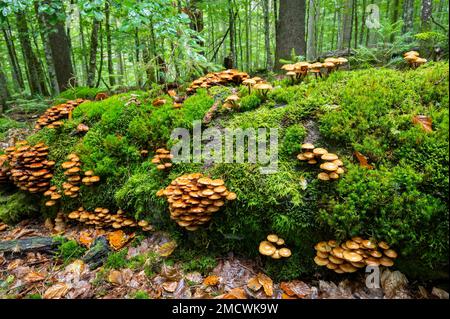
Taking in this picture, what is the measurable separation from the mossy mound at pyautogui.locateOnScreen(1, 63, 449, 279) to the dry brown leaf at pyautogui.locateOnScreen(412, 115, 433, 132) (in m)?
0.05

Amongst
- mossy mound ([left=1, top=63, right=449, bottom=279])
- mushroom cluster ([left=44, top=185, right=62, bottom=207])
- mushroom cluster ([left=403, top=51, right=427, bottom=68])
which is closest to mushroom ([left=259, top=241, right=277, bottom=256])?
mossy mound ([left=1, top=63, right=449, bottom=279])

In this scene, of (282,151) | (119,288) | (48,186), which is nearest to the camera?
(119,288)

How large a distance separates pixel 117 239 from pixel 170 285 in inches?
49.6

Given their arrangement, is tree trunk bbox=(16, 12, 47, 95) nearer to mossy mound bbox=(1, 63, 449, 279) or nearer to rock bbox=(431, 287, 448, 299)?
mossy mound bbox=(1, 63, 449, 279)

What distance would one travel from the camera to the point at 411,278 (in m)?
2.60

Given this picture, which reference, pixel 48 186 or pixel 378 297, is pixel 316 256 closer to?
pixel 378 297

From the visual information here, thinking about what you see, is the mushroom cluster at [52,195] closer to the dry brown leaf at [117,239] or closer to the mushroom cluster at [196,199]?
the dry brown leaf at [117,239]

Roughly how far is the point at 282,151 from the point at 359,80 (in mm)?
1613

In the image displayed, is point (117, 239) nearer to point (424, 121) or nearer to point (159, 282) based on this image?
point (159, 282)

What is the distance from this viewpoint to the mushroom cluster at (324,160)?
2.88m

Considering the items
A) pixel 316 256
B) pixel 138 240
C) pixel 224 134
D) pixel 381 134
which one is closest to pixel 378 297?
pixel 316 256

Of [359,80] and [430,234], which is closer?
[430,234]

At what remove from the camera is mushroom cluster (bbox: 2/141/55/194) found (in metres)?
4.57

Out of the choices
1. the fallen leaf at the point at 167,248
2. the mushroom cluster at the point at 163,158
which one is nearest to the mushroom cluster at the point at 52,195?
the mushroom cluster at the point at 163,158
